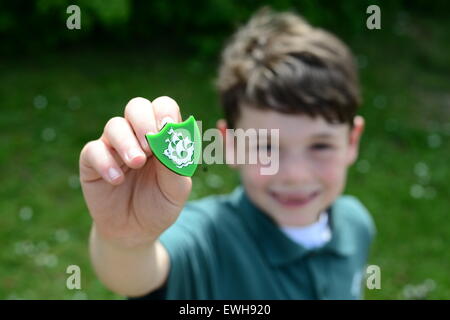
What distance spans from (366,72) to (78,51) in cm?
210

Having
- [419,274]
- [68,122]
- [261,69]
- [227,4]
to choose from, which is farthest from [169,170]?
[227,4]

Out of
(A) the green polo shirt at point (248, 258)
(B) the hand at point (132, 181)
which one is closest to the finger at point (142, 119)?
(B) the hand at point (132, 181)

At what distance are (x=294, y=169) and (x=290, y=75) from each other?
234 millimetres

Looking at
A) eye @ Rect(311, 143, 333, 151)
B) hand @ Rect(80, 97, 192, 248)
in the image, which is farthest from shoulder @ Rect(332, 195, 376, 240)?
hand @ Rect(80, 97, 192, 248)

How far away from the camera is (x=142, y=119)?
0.87 meters

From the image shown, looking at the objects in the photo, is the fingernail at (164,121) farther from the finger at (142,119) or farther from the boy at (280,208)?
the boy at (280,208)

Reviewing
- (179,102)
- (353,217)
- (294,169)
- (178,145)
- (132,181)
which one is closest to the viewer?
(178,145)

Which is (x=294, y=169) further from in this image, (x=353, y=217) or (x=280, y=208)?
(x=353, y=217)

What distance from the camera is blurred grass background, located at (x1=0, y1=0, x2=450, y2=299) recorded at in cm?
292

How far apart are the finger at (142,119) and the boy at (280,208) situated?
0.39 meters

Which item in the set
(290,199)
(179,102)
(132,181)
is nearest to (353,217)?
(290,199)

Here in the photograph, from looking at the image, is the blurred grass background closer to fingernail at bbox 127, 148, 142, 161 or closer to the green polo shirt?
the green polo shirt

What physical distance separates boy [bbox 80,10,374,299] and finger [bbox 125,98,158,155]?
394 millimetres

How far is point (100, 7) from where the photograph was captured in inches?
152
